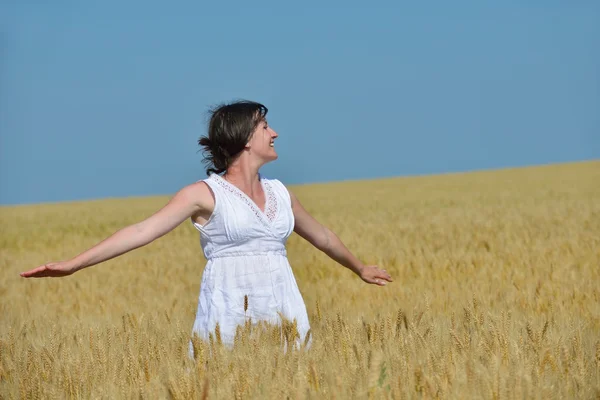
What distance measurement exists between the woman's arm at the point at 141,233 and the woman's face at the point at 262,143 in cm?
27

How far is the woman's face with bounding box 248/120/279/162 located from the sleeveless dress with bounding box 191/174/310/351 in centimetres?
19

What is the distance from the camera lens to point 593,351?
310 centimetres

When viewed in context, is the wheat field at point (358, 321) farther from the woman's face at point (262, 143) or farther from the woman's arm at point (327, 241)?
the woman's face at point (262, 143)

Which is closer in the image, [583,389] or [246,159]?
[583,389]

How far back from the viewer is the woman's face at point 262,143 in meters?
3.67

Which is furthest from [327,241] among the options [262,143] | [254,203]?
[262,143]

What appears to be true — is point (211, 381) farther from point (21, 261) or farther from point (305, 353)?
point (21, 261)

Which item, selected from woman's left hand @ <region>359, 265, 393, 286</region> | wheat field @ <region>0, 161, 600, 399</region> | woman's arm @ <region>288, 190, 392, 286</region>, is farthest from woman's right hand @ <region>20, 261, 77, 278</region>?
woman's left hand @ <region>359, 265, 393, 286</region>

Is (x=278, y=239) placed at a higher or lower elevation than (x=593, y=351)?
higher

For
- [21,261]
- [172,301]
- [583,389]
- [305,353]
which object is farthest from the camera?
[21,261]

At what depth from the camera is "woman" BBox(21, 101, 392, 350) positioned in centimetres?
362

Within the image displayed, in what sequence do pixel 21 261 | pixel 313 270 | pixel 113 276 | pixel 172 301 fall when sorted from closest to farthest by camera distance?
pixel 172 301
pixel 313 270
pixel 113 276
pixel 21 261

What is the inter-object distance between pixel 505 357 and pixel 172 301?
3927 mm

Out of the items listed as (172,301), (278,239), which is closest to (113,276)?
(172,301)
